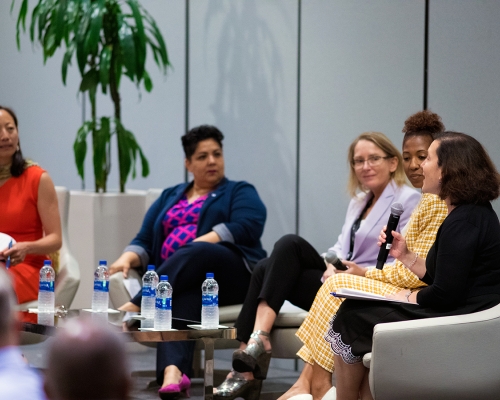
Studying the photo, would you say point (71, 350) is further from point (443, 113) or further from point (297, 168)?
point (297, 168)

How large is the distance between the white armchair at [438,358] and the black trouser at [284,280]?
0.99 metres

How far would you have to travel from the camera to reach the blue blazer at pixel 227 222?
456 cm

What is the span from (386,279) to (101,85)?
2725 millimetres

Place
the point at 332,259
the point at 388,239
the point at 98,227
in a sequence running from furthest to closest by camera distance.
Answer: the point at 98,227 → the point at 332,259 → the point at 388,239

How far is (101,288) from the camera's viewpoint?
3.94 m

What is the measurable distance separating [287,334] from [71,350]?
282cm

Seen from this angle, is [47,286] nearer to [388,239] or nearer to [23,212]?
[23,212]

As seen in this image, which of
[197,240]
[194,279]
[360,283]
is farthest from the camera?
[197,240]

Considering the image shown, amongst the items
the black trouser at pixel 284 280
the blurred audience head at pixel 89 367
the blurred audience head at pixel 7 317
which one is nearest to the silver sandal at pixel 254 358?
the black trouser at pixel 284 280

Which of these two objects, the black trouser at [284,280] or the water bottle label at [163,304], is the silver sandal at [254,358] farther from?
the water bottle label at [163,304]

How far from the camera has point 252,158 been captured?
18.2 feet

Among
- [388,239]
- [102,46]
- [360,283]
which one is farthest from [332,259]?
[102,46]

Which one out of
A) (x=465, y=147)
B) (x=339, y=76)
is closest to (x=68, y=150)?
(x=339, y=76)

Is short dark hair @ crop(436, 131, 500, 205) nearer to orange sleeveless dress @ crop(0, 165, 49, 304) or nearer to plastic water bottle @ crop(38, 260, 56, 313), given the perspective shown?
plastic water bottle @ crop(38, 260, 56, 313)
